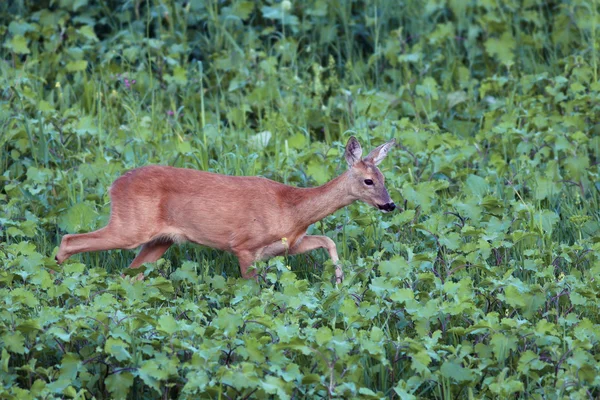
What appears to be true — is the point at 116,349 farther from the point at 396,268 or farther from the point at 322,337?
the point at 396,268

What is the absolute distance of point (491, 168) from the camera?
8.38 metres

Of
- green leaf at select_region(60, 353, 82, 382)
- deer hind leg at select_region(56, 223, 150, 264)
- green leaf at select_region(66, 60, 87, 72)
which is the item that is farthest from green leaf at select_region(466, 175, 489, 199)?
green leaf at select_region(66, 60, 87, 72)

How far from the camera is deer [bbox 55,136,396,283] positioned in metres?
6.93

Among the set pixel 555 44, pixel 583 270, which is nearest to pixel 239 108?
pixel 555 44

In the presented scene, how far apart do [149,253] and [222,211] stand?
59 cm

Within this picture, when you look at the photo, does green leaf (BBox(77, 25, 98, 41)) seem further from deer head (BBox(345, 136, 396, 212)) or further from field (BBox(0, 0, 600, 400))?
deer head (BBox(345, 136, 396, 212))

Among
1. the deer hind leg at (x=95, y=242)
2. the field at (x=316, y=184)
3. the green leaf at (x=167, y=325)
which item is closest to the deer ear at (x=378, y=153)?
the field at (x=316, y=184)

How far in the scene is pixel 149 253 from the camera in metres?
7.21

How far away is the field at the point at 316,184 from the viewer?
521cm

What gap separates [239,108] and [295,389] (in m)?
4.57

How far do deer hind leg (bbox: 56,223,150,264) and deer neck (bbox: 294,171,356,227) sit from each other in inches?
38.4

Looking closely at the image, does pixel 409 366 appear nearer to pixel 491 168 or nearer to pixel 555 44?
pixel 491 168

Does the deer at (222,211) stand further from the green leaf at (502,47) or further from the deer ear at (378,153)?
the green leaf at (502,47)

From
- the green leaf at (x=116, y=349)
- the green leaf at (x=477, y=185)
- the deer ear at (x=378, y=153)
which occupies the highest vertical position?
the green leaf at (x=116, y=349)
